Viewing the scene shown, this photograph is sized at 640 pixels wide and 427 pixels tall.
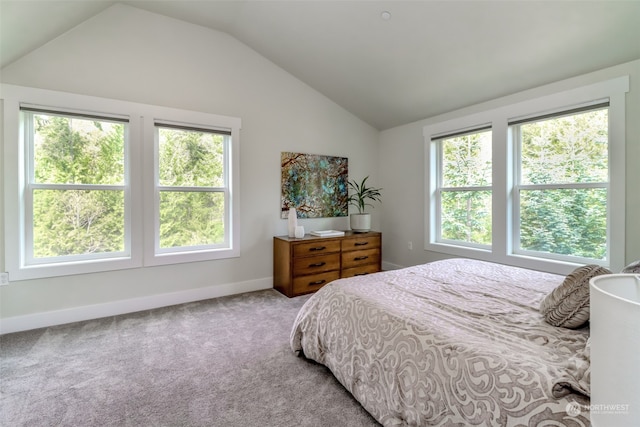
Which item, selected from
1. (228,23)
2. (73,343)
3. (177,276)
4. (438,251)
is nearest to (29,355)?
(73,343)

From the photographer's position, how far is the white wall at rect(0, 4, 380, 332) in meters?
2.60

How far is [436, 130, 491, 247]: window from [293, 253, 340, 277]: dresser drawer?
1527mm

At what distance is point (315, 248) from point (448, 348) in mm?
2438

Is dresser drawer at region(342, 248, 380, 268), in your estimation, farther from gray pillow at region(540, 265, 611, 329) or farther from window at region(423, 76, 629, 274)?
gray pillow at region(540, 265, 611, 329)

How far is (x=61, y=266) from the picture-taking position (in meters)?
2.63

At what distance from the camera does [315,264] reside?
3.51 m

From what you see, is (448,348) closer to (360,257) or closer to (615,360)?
(615,360)

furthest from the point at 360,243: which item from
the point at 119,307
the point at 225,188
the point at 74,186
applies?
the point at 74,186

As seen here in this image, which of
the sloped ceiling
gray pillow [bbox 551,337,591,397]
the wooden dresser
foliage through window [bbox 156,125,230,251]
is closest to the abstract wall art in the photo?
the wooden dresser

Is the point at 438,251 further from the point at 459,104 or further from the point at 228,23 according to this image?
the point at 228,23

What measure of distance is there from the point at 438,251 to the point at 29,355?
13.7 feet

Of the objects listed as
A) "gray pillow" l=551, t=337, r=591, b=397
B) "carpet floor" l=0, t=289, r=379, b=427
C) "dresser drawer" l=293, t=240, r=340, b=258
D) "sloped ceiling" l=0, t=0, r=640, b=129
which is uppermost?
"sloped ceiling" l=0, t=0, r=640, b=129

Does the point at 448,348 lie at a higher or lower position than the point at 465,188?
lower

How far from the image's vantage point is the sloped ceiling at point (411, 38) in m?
2.16
